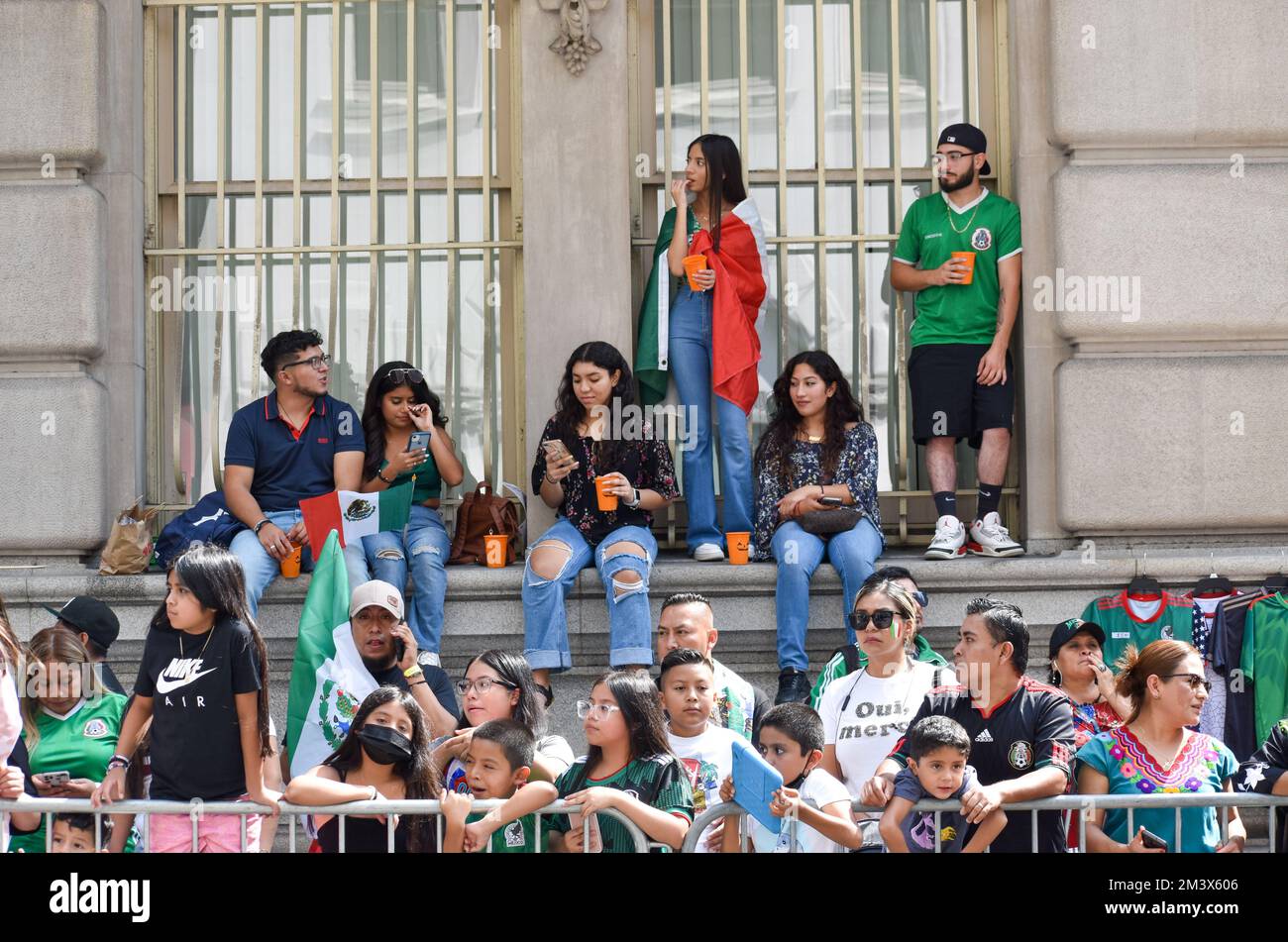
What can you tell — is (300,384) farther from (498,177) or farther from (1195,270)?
(1195,270)

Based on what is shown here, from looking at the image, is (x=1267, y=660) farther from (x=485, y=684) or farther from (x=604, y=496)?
(x=485, y=684)

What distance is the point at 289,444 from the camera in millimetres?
9344

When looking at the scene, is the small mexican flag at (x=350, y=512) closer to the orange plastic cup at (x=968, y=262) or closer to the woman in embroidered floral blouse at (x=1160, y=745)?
the orange plastic cup at (x=968, y=262)

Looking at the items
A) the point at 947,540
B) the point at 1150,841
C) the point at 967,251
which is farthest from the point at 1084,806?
the point at 967,251

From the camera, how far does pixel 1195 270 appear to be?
31.1 feet

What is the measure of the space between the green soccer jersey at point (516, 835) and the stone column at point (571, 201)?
12.5 feet

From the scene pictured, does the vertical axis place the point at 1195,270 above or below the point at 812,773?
above

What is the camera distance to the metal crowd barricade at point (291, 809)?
19.6 feet

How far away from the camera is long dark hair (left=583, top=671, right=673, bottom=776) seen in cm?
646

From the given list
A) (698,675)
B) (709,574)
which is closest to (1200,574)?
(709,574)

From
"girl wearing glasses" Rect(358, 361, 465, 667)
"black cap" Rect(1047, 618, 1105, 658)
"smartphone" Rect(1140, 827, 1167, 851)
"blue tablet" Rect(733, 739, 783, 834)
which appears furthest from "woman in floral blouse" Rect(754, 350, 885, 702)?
"blue tablet" Rect(733, 739, 783, 834)

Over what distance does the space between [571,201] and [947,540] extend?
285 cm

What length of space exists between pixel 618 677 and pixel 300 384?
3558 millimetres
